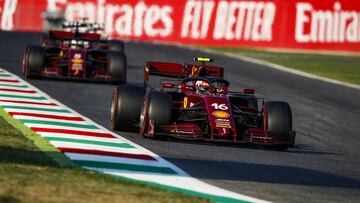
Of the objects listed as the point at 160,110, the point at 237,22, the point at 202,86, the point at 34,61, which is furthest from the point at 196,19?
the point at 160,110

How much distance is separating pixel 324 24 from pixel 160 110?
3572cm

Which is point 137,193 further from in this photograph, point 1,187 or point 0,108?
point 0,108

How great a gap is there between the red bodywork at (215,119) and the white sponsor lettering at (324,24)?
33.5 meters

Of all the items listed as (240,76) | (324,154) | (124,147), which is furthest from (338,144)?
(240,76)

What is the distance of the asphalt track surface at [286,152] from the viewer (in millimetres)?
12500

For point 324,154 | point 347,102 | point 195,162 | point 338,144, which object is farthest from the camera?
point 347,102

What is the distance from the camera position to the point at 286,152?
649 inches

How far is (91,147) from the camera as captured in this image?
1435 centimetres

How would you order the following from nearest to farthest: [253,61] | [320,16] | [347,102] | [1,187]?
[1,187]
[347,102]
[253,61]
[320,16]

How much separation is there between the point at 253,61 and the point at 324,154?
2671 centimetres

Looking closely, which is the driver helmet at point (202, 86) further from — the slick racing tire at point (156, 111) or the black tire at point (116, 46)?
the black tire at point (116, 46)

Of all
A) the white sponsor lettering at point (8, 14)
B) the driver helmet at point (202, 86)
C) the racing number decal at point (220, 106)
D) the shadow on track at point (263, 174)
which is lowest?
the white sponsor lettering at point (8, 14)

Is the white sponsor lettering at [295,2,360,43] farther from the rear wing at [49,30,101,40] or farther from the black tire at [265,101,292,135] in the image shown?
the black tire at [265,101,292,135]

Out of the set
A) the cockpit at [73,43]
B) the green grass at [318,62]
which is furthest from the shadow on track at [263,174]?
the green grass at [318,62]
